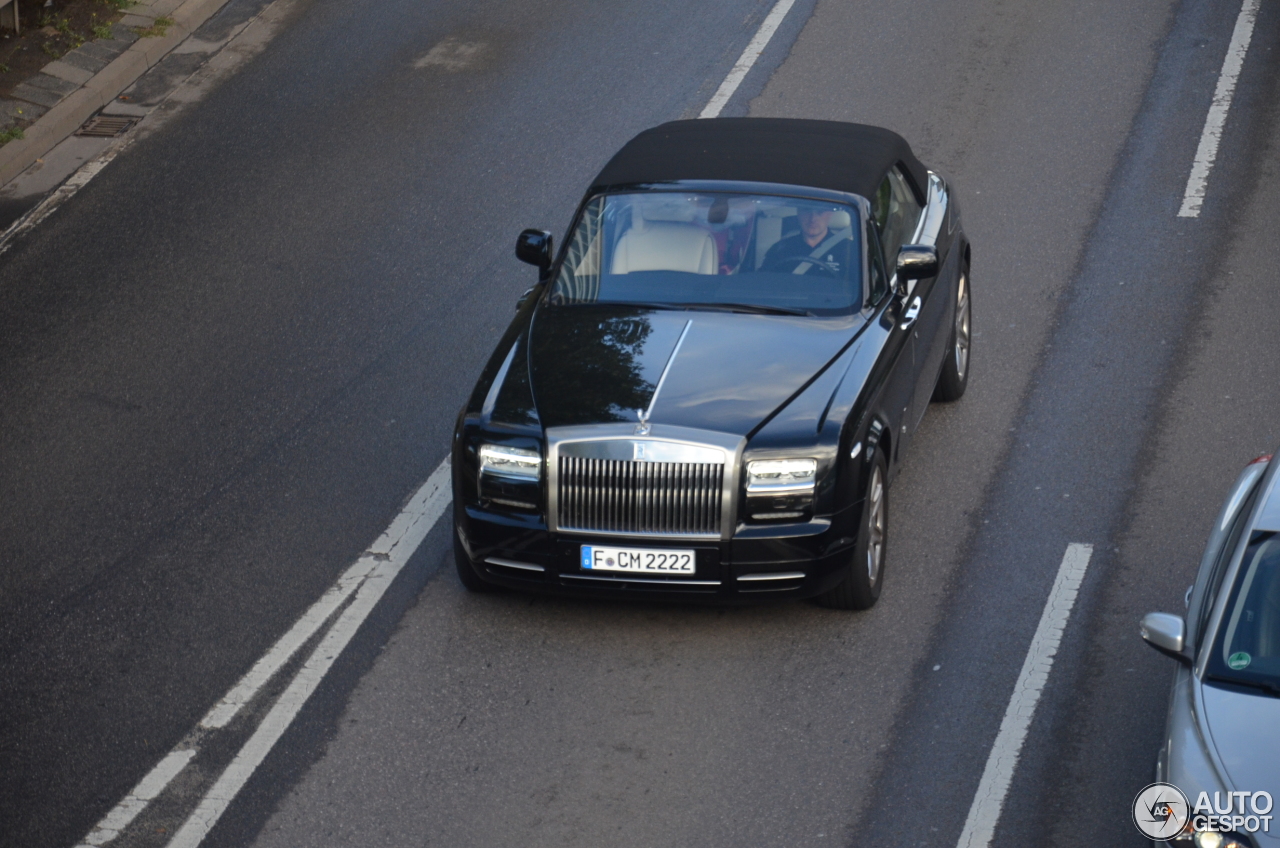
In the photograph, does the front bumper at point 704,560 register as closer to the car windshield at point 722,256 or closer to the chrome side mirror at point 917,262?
the car windshield at point 722,256

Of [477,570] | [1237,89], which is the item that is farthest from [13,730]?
[1237,89]

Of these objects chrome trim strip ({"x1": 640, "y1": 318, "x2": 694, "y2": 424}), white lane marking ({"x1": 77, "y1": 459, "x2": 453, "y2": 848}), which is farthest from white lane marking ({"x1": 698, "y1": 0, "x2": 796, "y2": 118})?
chrome trim strip ({"x1": 640, "y1": 318, "x2": 694, "y2": 424})

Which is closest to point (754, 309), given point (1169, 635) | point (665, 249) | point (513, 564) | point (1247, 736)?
point (665, 249)

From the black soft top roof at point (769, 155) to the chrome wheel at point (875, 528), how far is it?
1.77m

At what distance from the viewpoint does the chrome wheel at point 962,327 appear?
10.0 meters

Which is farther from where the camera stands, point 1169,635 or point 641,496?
point 641,496

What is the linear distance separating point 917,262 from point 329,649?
3524 mm

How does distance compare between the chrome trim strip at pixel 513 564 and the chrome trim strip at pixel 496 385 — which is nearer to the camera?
the chrome trim strip at pixel 513 564

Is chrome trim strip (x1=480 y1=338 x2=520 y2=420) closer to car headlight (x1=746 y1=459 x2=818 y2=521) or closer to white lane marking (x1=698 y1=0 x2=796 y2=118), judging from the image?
car headlight (x1=746 y1=459 x2=818 y2=521)

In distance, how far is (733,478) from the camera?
735 centimetres

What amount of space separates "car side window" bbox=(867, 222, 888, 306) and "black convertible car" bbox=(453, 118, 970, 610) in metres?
0.01

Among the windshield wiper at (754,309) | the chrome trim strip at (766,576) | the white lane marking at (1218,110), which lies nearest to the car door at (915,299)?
the windshield wiper at (754,309)

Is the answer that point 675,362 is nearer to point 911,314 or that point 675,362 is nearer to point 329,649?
point 911,314

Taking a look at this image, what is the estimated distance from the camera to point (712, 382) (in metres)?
7.76
